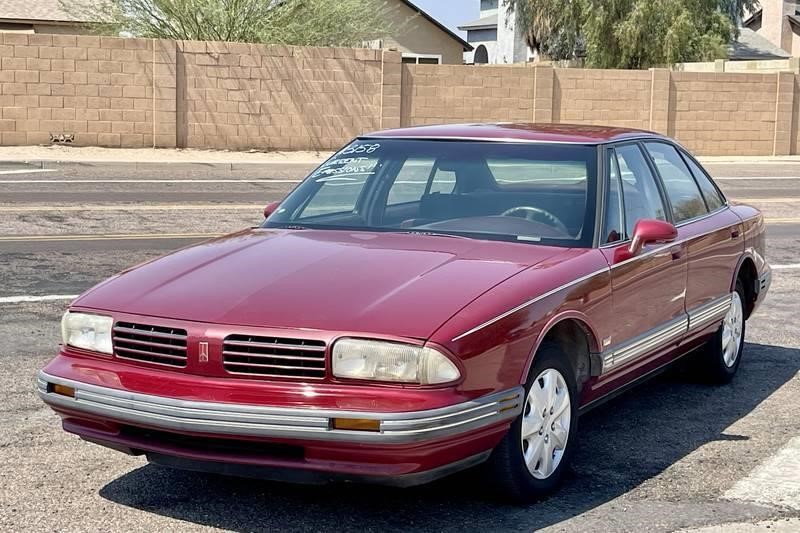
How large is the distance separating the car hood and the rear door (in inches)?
56.6

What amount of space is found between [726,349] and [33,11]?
3541 cm

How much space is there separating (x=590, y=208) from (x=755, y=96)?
30875mm

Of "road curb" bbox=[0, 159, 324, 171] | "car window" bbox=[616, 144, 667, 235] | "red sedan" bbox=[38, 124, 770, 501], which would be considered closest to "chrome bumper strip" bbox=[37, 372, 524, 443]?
"red sedan" bbox=[38, 124, 770, 501]

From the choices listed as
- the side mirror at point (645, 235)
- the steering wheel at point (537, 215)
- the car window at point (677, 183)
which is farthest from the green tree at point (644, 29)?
the steering wheel at point (537, 215)

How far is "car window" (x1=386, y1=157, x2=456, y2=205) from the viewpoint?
236 inches

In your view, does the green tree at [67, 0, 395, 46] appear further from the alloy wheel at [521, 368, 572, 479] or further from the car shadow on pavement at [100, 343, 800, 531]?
the alloy wheel at [521, 368, 572, 479]

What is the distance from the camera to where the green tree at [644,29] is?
140ft

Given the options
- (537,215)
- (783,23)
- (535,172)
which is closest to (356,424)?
(537,215)

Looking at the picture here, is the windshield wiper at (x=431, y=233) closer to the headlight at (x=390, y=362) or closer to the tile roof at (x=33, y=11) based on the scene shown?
the headlight at (x=390, y=362)

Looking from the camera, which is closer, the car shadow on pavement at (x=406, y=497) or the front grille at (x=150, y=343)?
the front grille at (x=150, y=343)

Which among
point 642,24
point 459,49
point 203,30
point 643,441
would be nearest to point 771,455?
point 643,441

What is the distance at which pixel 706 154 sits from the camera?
34.4 metres

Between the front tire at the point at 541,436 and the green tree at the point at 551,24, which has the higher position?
the green tree at the point at 551,24

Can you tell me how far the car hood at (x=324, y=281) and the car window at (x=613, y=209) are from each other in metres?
0.42
